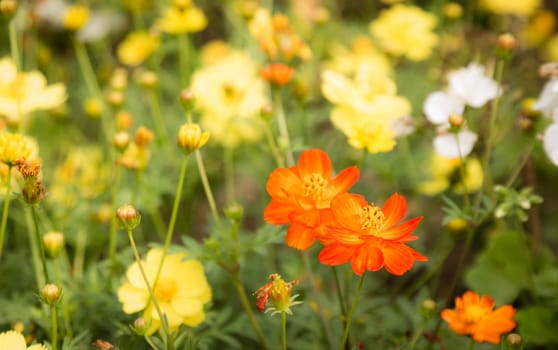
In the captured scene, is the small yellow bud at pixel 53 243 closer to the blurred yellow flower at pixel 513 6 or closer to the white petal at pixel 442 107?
the white petal at pixel 442 107

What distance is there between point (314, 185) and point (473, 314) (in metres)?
0.27

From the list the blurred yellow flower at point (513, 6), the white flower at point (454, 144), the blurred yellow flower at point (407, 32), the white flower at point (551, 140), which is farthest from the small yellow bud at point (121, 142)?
the blurred yellow flower at point (513, 6)

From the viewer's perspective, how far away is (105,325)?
107cm

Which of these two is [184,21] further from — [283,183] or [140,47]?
[283,183]

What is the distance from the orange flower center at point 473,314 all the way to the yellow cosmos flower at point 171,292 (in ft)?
1.22

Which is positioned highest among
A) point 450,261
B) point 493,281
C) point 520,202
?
point 520,202

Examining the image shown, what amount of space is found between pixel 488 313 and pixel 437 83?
3.49 ft

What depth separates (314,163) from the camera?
2.83 feet

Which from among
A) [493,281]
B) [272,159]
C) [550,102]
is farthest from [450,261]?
[550,102]

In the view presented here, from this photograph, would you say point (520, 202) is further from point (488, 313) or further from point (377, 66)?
point (377, 66)

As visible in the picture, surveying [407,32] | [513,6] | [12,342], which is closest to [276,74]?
[12,342]

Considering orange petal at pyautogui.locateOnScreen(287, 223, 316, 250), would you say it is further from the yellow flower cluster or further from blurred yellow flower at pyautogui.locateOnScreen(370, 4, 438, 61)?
blurred yellow flower at pyautogui.locateOnScreen(370, 4, 438, 61)

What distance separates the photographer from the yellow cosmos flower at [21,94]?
3.93ft

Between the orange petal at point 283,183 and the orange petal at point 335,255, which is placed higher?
the orange petal at point 283,183
